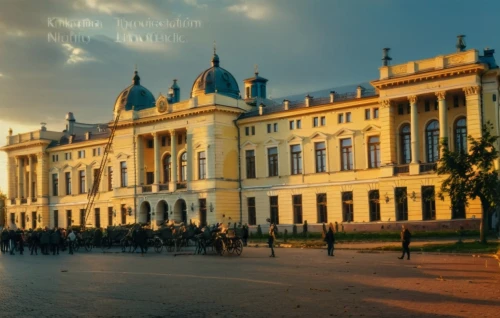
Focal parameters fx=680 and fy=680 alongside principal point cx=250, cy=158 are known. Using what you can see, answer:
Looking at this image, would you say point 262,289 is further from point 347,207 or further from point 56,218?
point 56,218

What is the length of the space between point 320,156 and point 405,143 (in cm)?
898

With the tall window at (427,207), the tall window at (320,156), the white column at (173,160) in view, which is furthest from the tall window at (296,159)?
the tall window at (427,207)

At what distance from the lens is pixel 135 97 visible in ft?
264

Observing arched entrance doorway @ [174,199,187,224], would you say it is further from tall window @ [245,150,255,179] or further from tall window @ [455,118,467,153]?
tall window @ [455,118,467,153]

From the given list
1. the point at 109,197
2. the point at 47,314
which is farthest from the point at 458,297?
the point at 109,197

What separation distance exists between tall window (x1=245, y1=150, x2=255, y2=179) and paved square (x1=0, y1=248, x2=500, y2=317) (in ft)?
123

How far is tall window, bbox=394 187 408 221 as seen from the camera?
5450cm

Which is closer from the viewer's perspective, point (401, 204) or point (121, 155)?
point (401, 204)

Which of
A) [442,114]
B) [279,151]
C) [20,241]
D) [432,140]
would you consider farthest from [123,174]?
[442,114]

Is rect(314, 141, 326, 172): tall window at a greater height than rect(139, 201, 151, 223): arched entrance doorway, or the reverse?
rect(314, 141, 326, 172): tall window

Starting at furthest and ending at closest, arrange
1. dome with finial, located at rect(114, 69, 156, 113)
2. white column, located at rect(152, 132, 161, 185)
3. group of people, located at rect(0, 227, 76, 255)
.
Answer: dome with finial, located at rect(114, 69, 156, 113) → white column, located at rect(152, 132, 161, 185) → group of people, located at rect(0, 227, 76, 255)

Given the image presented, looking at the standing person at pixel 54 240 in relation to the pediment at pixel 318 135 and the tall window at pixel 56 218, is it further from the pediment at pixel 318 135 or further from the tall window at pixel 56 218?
the tall window at pixel 56 218

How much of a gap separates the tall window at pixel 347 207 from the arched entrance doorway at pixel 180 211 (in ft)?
58.7

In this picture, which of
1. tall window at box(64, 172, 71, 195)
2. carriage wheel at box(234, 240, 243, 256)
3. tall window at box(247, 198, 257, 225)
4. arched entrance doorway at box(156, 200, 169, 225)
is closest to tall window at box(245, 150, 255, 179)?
tall window at box(247, 198, 257, 225)
